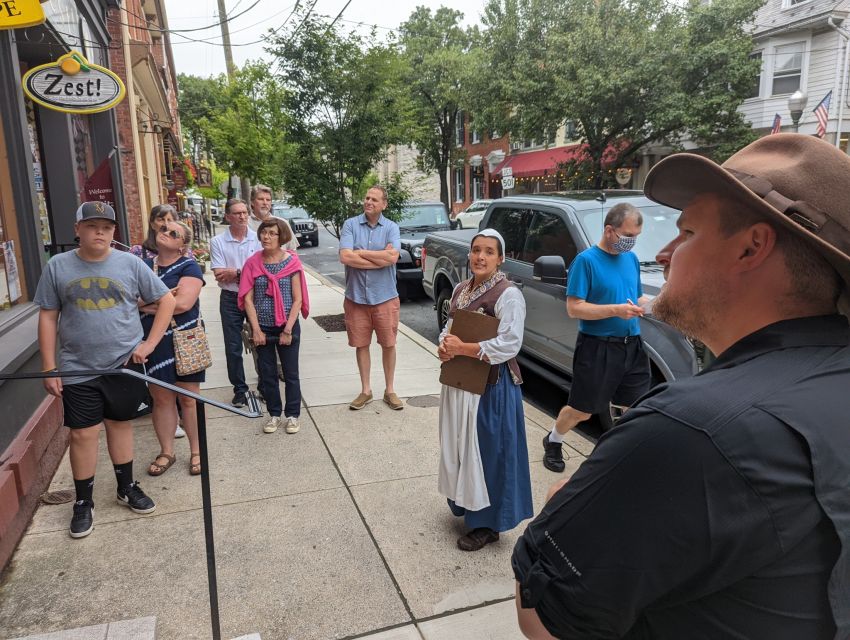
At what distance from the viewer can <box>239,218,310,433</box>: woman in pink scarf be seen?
465cm

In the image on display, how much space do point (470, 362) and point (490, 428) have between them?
0.35 meters

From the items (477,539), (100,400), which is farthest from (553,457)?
(100,400)

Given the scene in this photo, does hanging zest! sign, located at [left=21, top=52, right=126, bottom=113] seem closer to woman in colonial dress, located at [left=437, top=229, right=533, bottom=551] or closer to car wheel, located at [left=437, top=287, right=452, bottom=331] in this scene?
woman in colonial dress, located at [left=437, top=229, right=533, bottom=551]

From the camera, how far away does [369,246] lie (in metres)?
5.30

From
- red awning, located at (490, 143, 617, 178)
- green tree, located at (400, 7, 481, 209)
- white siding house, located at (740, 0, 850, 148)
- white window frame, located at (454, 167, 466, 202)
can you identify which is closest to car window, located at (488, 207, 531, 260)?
white siding house, located at (740, 0, 850, 148)

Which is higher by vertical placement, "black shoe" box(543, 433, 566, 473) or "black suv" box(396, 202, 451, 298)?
"black suv" box(396, 202, 451, 298)

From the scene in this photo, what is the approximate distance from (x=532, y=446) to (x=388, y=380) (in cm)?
150

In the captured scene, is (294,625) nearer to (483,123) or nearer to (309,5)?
(309,5)

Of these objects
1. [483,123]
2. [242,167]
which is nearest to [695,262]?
[242,167]

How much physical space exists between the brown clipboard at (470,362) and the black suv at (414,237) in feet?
22.1

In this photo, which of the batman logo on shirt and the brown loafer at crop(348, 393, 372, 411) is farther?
the brown loafer at crop(348, 393, 372, 411)

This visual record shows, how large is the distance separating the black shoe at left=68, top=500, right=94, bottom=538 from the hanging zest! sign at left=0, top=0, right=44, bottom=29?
2.62 metres

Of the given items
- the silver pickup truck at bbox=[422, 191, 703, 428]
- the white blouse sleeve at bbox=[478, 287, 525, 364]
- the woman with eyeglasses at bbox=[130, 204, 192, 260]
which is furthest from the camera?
the silver pickup truck at bbox=[422, 191, 703, 428]

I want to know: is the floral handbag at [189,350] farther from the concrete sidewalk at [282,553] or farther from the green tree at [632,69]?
the green tree at [632,69]
